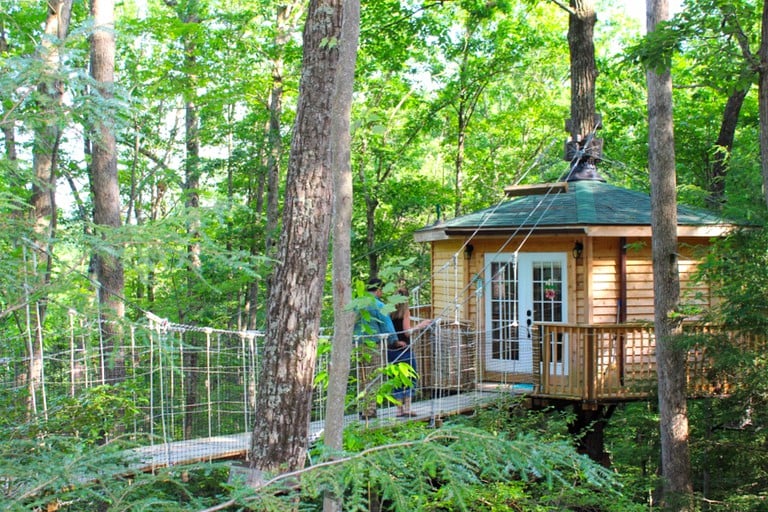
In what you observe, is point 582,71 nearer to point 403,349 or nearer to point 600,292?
point 600,292

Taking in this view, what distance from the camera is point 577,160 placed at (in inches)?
489

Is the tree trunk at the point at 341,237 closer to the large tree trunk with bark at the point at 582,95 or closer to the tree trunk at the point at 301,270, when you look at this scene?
the tree trunk at the point at 301,270

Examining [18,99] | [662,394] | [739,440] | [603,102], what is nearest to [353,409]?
[662,394]

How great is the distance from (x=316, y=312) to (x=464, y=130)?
14.3m

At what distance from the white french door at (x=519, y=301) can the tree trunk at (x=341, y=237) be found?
5.43m

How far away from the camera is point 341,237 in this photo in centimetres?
515

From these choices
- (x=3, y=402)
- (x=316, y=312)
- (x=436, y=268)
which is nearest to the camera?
(x=316, y=312)

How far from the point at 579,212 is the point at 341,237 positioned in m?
5.90

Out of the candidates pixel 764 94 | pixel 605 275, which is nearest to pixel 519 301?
pixel 605 275

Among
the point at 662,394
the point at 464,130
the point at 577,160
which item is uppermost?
the point at 464,130

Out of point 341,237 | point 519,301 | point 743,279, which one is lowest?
point 519,301

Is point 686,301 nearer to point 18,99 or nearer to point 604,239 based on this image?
point 604,239

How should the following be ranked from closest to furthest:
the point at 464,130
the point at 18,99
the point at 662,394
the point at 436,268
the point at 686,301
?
the point at 18,99, the point at 662,394, the point at 686,301, the point at 436,268, the point at 464,130

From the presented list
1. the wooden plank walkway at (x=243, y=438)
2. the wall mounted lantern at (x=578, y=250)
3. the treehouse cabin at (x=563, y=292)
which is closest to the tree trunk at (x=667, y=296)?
the treehouse cabin at (x=563, y=292)
